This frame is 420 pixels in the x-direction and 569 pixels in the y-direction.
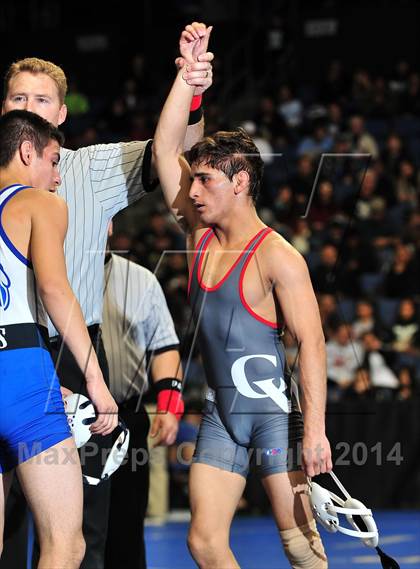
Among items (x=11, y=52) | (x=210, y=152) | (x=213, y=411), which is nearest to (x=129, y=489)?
(x=213, y=411)

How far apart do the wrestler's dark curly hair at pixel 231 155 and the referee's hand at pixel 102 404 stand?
1044 millimetres

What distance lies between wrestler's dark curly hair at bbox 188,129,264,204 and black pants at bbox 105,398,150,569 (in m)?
1.45

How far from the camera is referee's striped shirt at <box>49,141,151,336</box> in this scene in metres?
4.70

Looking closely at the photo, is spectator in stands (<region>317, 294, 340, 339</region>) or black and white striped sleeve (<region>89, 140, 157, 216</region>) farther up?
black and white striped sleeve (<region>89, 140, 157, 216</region>)

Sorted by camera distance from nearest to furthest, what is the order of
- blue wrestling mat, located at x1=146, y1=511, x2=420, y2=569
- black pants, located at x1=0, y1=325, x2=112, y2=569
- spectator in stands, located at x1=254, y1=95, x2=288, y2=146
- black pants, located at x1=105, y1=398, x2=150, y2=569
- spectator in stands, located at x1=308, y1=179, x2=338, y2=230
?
1. black pants, located at x1=0, y1=325, x2=112, y2=569
2. black pants, located at x1=105, y1=398, x2=150, y2=569
3. blue wrestling mat, located at x1=146, y1=511, x2=420, y2=569
4. spectator in stands, located at x1=308, y1=179, x2=338, y2=230
5. spectator in stands, located at x1=254, y1=95, x2=288, y2=146

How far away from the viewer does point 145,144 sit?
15.8 feet

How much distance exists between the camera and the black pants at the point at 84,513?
4.78 meters

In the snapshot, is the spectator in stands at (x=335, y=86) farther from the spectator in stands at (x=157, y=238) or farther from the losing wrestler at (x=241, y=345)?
the losing wrestler at (x=241, y=345)

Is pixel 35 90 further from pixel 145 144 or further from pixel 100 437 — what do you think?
pixel 100 437

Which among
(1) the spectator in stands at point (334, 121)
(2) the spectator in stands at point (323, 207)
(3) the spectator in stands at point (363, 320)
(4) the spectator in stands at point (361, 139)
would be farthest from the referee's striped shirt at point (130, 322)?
(1) the spectator in stands at point (334, 121)

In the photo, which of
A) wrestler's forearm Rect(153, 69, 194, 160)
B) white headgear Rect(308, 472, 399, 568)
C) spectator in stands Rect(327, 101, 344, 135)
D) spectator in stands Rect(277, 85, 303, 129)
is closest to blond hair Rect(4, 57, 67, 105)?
wrestler's forearm Rect(153, 69, 194, 160)

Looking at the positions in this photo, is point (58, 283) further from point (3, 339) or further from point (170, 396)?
point (170, 396)

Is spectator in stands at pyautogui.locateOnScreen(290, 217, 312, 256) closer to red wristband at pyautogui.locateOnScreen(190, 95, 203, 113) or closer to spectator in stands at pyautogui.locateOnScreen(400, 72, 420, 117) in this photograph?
spectator in stands at pyautogui.locateOnScreen(400, 72, 420, 117)

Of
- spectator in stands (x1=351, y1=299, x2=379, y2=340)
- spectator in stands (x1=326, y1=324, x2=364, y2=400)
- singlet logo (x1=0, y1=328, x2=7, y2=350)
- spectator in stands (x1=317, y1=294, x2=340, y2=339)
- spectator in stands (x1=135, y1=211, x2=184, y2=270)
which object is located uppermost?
singlet logo (x1=0, y1=328, x2=7, y2=350)
